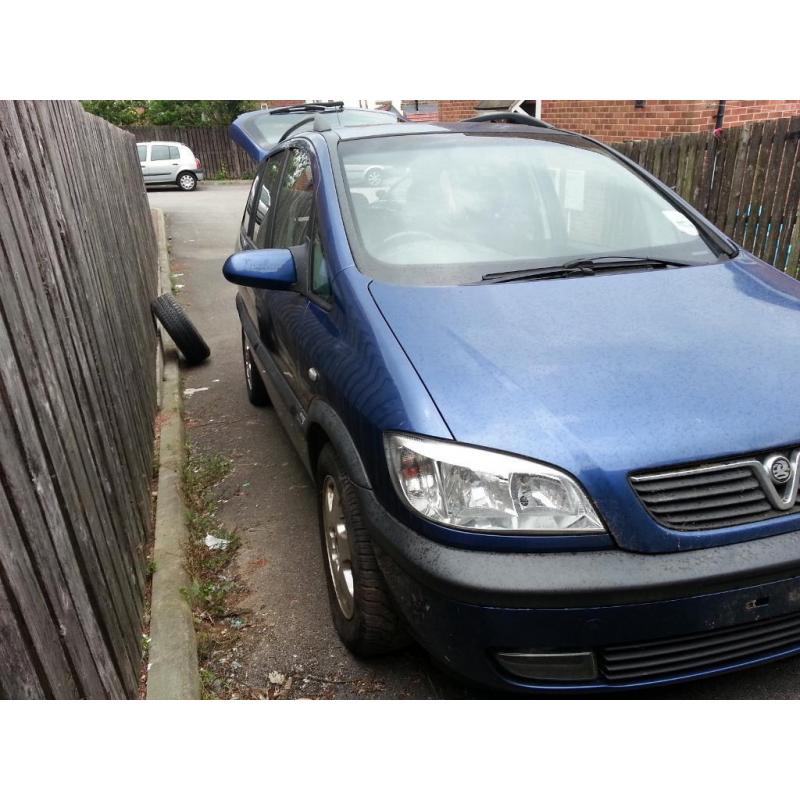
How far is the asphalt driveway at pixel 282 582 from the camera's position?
2539 millimetres

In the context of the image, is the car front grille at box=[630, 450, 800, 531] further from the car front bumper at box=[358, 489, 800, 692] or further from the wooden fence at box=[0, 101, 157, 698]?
the wooden fence at box=[0, 101, 157, 698]

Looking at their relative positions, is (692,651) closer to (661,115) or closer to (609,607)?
(609,607)

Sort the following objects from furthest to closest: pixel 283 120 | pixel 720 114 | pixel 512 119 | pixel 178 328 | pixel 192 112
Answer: pixel 192 112 → pixel 283 120 → pixel 720 114 → pixel 178 328 → pixel 512 119

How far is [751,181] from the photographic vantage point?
5898 millimetres

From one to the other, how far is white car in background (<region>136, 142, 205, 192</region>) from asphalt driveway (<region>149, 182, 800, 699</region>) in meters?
18.5

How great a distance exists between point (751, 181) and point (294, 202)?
4.21 m

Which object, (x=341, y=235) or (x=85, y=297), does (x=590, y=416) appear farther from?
(x=85, y=297)

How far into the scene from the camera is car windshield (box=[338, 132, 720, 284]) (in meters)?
2.90

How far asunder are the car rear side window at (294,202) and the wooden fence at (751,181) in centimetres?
397

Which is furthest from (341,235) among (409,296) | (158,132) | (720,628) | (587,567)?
(158,132)

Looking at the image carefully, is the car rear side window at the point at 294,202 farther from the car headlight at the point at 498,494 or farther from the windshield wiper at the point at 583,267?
the car headlight at the point at 498,494

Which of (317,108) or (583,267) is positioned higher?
(317,108)

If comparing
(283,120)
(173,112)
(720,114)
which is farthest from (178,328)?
(173,112)

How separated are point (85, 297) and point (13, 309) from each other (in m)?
1.14
